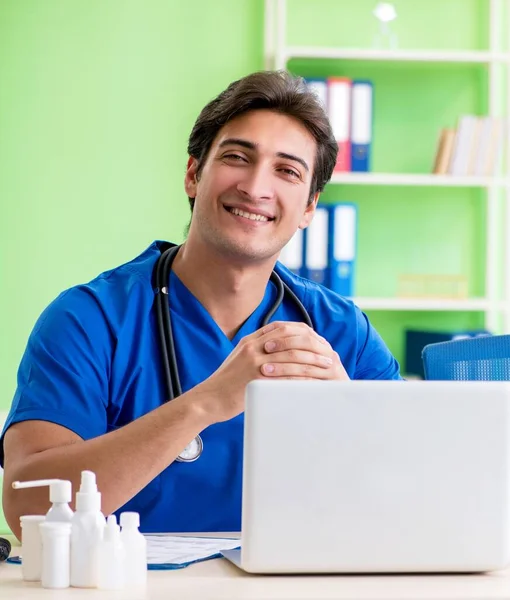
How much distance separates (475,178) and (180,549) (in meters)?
2.58

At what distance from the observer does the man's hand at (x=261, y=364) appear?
4.50 ft

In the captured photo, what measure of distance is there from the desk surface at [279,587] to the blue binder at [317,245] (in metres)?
2.32

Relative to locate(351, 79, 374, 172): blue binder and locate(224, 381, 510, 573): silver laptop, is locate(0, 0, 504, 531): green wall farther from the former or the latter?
locate(224, 381, 510, 573): silver laptop

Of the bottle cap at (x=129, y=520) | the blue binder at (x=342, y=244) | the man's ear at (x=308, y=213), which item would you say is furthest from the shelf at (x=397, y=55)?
the bottle cap at (x=129, y=520)

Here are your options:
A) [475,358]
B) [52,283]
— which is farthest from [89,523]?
[52,283]

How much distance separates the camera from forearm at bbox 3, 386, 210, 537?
140 cm

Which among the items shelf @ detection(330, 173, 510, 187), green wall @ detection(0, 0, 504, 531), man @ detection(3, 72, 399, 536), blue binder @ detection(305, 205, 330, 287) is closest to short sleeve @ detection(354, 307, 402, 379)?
man @ detection(3, 72, 399, 536)

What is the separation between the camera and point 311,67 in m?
3.70

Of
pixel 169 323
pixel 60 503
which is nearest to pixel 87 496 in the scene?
pixel 60 503

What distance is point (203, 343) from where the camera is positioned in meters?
1.81

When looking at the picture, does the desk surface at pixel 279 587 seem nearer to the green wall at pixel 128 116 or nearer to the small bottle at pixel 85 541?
the small bottle at pixel 85 541

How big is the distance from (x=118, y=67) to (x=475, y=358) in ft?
7.40

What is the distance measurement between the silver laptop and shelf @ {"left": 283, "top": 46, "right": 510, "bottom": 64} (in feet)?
8.44

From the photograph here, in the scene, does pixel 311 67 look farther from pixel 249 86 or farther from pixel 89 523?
pixel 89 523
